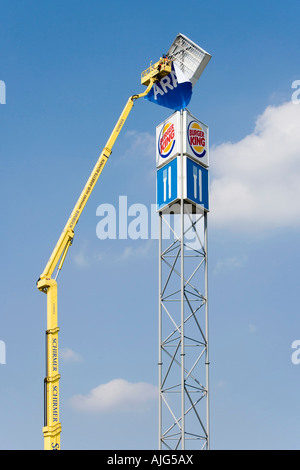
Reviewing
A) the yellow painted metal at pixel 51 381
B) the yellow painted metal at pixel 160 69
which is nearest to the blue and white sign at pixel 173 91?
the yellow painted metal at pixel 160 69

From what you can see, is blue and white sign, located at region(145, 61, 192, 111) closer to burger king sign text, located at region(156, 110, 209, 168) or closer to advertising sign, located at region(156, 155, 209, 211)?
burger king sign text, located at region(156, 110, 209, 168)

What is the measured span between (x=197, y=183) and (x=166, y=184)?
196cm

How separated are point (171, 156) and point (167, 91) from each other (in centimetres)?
577

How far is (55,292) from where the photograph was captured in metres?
48.1

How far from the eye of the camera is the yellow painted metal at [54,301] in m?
45.2

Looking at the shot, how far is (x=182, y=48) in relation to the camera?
53.7m

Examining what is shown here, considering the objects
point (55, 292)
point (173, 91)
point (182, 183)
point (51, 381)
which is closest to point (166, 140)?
point (182, 183)

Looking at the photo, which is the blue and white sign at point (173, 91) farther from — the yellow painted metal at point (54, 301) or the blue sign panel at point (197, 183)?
the blue sign panel at point (197, 183)

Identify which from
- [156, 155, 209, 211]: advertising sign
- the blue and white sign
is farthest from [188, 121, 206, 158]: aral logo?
the blue and white sign

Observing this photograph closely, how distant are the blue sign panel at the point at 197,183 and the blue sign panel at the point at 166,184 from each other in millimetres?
869

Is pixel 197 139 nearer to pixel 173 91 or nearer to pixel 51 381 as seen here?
pixel 173 91

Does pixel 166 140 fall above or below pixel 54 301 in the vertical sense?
above
